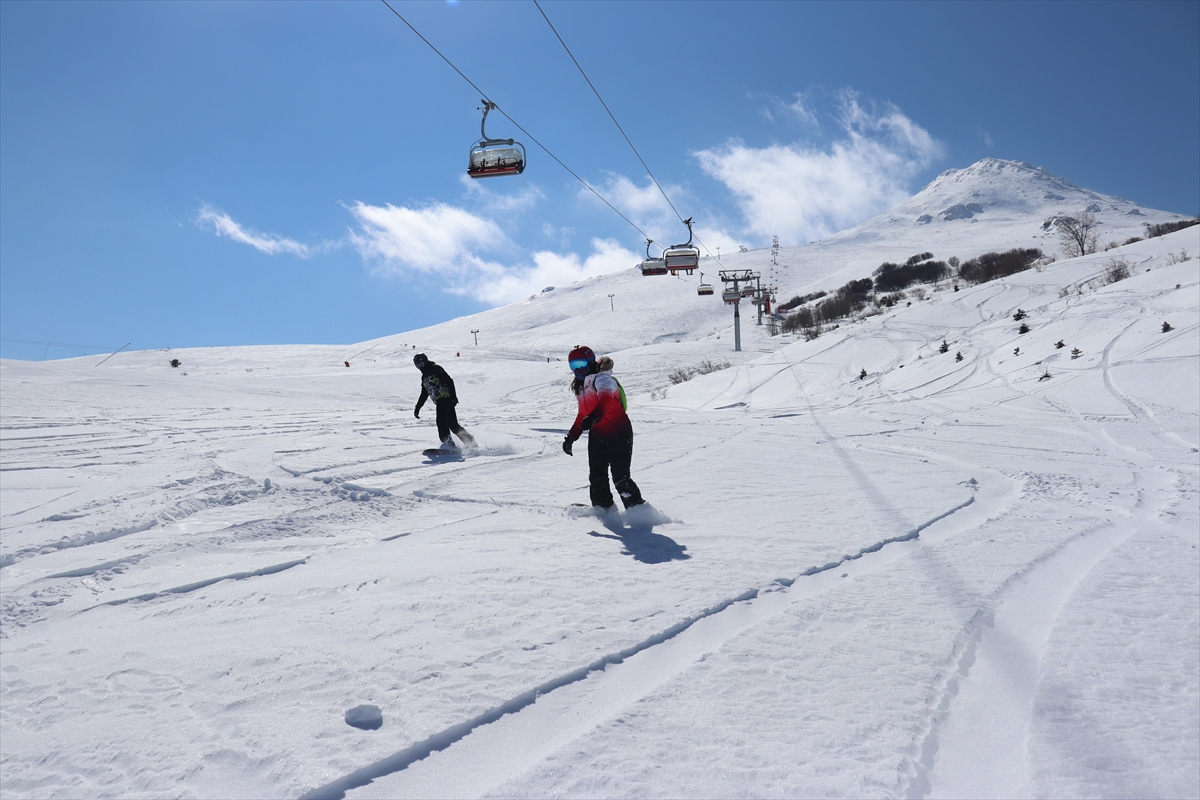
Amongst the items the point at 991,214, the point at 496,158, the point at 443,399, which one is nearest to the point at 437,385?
the point at 443,399

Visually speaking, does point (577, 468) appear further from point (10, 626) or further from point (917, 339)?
point (917, 339)

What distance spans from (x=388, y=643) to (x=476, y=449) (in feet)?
22.3

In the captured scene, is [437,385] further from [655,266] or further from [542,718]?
[655,266]

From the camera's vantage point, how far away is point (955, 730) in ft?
7.82

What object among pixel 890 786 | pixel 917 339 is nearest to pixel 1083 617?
pixel 890 786

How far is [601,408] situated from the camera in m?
5.45

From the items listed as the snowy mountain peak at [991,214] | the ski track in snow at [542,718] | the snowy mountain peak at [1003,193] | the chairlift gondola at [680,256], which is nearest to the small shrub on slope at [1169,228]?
the snowy mountain peak at [991,214]

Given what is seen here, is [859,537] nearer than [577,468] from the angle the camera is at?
Yes

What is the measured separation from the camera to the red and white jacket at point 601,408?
5.44m

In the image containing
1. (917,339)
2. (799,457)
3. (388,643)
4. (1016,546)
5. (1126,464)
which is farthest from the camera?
(917,339)

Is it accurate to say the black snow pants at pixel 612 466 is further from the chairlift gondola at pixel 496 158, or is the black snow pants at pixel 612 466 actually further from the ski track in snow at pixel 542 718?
the chairlift gondola at pixel 496 158

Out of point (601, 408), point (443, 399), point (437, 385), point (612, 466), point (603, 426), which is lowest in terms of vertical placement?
point (612, 466)

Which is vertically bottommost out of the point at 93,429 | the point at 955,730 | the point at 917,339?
the point at 955,730

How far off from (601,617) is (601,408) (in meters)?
2.43
